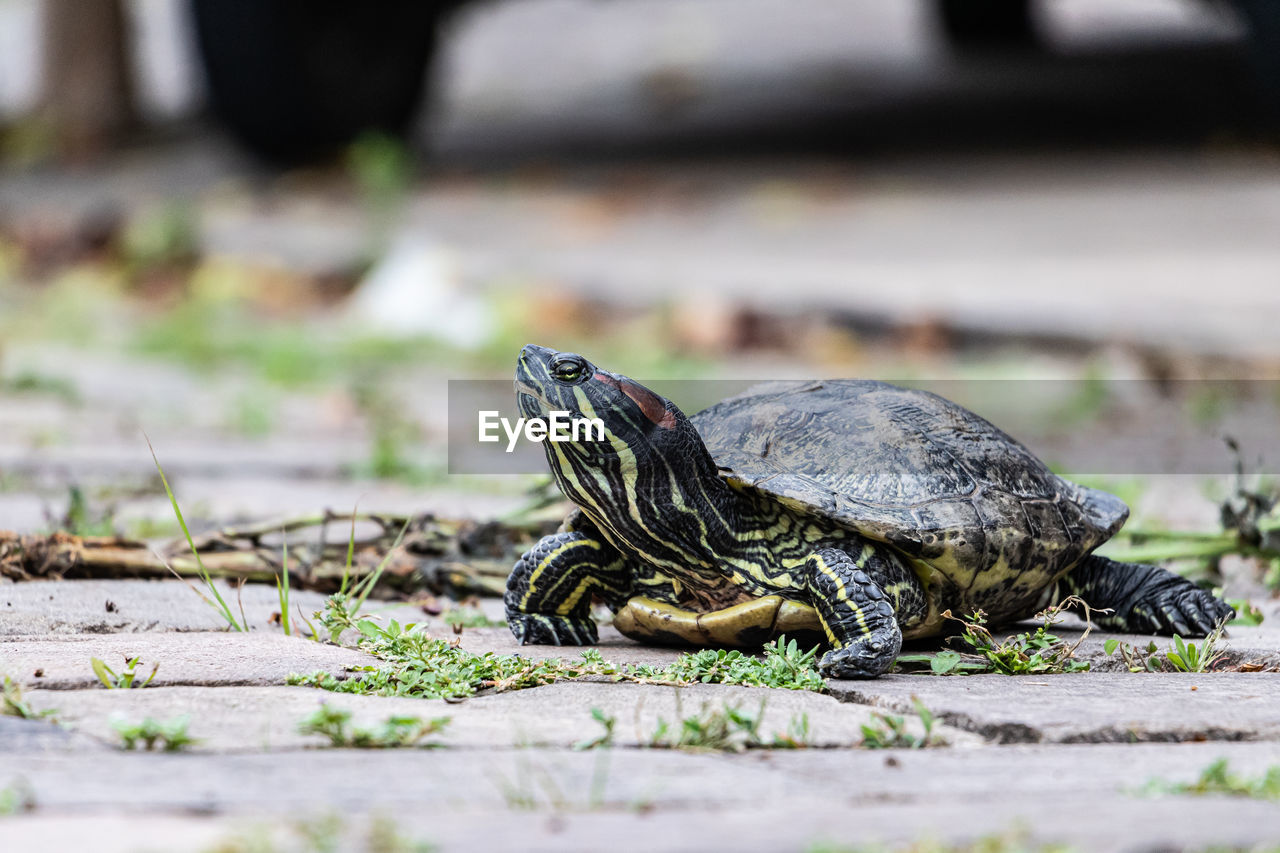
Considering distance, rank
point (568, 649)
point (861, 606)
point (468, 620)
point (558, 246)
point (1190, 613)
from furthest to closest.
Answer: point (558, 246) → point (468, 620) → point (1190, 613) → point (568, 649) → point (861, 606)

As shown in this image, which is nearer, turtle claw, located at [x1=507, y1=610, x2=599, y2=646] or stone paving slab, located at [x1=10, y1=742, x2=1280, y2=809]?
stone paving slab, located at [x1=10, y1=742, x2=1280, y2=809]

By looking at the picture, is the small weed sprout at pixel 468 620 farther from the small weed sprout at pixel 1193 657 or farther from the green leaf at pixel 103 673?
the small weed sprout at pixel 1193 657

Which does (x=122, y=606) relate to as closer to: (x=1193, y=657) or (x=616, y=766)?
(x=616, y=766)

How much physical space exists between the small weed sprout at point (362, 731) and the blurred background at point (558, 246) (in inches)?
67.4

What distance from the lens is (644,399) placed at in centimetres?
244

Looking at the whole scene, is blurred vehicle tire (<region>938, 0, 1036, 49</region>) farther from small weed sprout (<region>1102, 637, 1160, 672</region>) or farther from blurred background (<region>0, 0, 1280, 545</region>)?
small weed sprout (<region>1102, 637, 1160, 672</region>)

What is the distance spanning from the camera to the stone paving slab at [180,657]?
2023 millimetres

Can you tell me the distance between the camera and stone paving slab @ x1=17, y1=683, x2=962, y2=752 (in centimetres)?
178

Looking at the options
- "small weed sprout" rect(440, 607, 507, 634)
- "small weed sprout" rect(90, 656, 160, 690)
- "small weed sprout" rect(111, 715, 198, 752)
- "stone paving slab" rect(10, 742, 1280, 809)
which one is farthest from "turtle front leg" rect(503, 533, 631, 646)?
"small weed sprout" rect(111, 715, 198, 752)

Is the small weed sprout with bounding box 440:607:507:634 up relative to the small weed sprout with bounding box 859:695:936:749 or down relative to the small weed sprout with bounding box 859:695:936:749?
down

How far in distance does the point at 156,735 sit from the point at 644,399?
102cm

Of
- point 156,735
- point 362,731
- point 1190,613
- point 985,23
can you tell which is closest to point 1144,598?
point 1190,613

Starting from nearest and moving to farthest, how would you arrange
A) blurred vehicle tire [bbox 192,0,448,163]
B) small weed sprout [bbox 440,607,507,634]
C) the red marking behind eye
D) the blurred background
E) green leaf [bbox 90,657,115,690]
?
1. green leaf [bbox 90,657,115,690]
2. the red marking behind eye
3. small weed sprout [bbox 440,607,507,634]
4. the blurred background
5. blurred vehicle tire [bbox 192,0,448,163]

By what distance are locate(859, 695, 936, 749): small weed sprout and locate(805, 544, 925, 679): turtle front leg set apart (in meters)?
0.36
